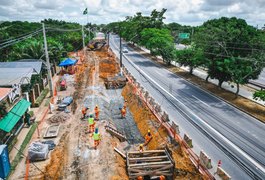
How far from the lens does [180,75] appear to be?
146ft

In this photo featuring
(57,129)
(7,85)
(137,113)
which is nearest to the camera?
(57,129)

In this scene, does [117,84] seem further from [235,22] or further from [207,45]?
[235,22]

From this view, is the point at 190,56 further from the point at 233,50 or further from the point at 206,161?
the point at 206,161

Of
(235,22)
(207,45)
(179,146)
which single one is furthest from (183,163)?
(235,22)

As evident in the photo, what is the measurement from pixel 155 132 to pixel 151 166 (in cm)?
619

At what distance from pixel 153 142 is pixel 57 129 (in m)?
8.90

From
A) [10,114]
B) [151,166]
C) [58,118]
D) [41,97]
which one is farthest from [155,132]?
[41,97]

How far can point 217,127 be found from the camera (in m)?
22.2

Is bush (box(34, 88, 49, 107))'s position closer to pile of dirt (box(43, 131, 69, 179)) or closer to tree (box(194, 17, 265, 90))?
pile of dirt (box(43, 131, 69, 179))

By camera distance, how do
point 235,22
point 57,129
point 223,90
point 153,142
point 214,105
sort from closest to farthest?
point 153,142 < point 57,129 < point 214,105 < point 235,22 < point 223,90

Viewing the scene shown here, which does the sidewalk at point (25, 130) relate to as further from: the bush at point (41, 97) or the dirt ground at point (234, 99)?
the dirt ground at point (234, 99)

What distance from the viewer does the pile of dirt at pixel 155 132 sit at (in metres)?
15.0

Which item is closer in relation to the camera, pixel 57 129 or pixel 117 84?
pixel 57 129

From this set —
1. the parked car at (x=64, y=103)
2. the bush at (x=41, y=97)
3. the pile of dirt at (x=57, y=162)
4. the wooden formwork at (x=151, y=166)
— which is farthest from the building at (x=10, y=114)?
the wooden formwork at (x=151, y=166)
